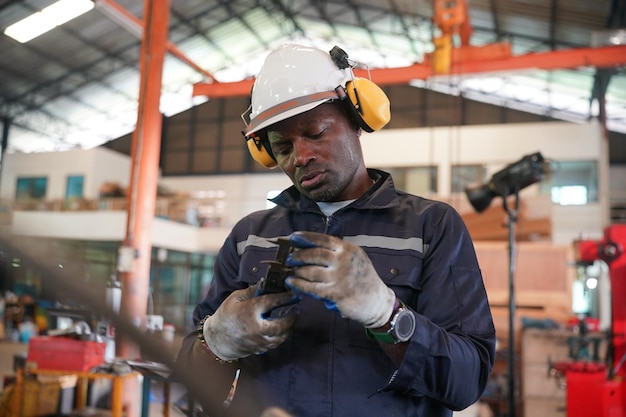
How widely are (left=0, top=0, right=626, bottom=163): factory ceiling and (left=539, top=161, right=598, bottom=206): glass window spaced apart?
1469 mm

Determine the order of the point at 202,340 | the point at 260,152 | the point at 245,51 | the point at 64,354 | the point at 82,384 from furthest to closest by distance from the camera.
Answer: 1. the point at 245,51
2. the point at 82,384
3. the point at 64,354
4. the point at 260,152
5. the point at 202,340

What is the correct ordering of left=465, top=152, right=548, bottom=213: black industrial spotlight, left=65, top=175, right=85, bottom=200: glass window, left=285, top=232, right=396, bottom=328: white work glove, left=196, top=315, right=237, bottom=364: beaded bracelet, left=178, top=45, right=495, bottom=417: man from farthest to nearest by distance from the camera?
left=65, top=175, right=85, bottom=200: glass window
left=465, top=152, right=548, bottom=213: black industrial spotlight
left=196, top=315, right=237, bottom=364: beaded bracelet
left=178, top=45, right=495, bottom=417: man
left=285, top=232, right=396, bottom=328: white work glove

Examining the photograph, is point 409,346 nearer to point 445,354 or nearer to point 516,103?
point 445,354

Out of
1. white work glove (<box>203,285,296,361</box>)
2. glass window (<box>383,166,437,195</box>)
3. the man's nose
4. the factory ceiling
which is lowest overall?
white work glove (<box>203,285,296,361</box>)

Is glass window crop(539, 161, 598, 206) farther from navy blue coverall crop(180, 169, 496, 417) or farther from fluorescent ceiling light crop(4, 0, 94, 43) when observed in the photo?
navy blue coverall crop(180, 169, 496, 417)

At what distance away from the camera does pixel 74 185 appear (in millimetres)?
13820

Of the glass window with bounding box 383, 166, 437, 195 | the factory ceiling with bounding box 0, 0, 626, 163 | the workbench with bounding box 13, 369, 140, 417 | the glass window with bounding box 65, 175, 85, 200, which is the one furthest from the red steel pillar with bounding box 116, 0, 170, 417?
the glass window with bounding box 383, 166, 437, 195

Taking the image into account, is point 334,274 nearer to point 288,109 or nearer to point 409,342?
point 409,342

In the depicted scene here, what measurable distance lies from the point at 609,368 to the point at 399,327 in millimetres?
3632

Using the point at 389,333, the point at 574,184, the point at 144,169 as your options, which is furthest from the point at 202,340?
the point at 574,184

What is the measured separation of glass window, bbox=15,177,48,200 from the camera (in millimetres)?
13984

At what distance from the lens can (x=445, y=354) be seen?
1.09 meters

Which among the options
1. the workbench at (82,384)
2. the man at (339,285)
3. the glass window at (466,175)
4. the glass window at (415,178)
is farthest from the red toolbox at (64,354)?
the glass window at (466,175)

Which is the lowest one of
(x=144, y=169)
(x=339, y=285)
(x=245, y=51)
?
(x=339, y=285)
